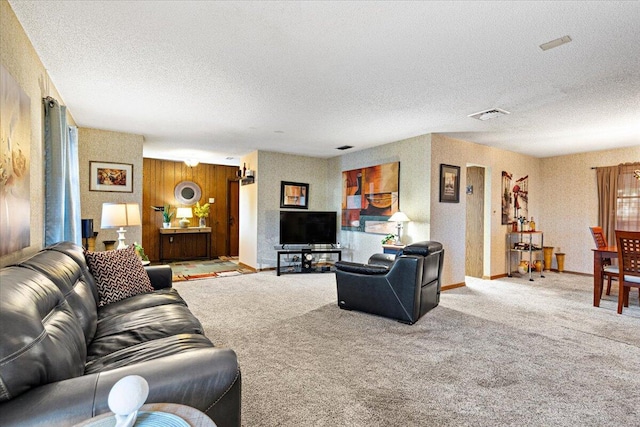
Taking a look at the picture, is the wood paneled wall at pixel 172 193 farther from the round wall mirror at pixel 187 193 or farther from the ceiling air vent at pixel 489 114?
the ceiling air vent at pixel 489 114

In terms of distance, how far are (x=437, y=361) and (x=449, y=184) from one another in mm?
3279

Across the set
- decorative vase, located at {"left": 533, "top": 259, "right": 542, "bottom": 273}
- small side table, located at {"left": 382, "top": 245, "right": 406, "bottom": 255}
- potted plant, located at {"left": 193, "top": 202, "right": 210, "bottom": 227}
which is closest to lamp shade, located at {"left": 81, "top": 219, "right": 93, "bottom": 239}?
small side table, located at {"left": 382, "top": 245, "right": 406, "bottom": 255}

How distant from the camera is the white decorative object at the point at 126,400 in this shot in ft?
2.54

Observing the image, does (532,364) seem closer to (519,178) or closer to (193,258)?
(519,178)

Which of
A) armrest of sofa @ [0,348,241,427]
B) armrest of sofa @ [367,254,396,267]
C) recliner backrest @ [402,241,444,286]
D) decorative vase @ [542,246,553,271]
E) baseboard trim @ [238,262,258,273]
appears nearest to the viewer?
armrest of sofa @ [0,348,241,427]

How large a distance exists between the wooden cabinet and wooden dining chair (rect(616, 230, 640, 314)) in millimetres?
7560

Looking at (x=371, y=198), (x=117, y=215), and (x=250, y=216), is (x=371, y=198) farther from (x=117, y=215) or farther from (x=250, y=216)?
(x=117, y=215)

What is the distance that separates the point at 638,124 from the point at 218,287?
6209mm

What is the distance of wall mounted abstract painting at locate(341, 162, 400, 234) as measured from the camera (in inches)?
223

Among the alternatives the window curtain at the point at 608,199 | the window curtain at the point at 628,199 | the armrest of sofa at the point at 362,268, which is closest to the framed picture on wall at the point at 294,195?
the armrest of sofa at the point at 362,268

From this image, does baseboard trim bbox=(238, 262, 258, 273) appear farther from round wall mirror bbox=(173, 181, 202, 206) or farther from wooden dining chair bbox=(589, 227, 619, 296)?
wooden dining chair bbox=(589, 227, 619, 296)

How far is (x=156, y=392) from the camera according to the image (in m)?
1.10

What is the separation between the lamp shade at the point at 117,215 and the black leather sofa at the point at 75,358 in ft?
6.43

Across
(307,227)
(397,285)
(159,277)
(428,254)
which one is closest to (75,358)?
(159,277)
